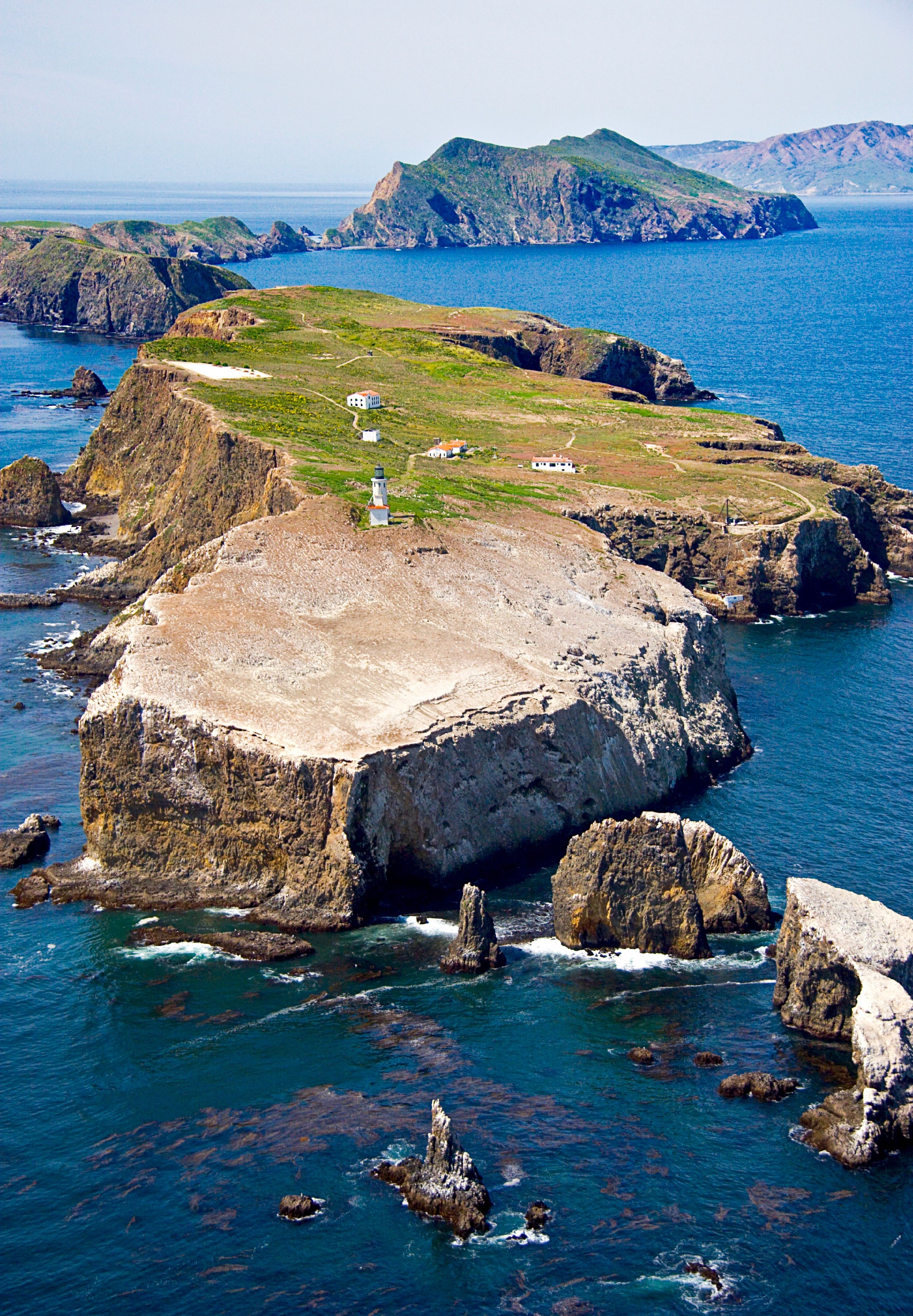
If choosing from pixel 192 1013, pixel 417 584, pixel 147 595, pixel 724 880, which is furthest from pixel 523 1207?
pixel 147 595

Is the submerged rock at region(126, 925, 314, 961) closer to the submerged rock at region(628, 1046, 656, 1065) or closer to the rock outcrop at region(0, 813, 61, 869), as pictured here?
the rock outcrop at region(0, 813, 61, 869)

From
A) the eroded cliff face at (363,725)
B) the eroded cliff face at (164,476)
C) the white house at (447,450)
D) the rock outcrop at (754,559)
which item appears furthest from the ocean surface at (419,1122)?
the white house at (447,450)

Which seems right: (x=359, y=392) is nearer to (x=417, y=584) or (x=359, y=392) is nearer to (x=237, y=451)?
(x=237, y=451)

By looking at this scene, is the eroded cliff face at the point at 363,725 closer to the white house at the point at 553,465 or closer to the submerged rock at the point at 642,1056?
the submerged rock at the point at 642,1056

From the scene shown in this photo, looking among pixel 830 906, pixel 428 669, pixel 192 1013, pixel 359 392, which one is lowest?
pixel 192 1013

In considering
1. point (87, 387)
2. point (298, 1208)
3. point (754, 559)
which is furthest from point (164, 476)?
point (298, 1208)

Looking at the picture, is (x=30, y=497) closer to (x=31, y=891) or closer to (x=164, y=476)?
(x=164, y=476)
